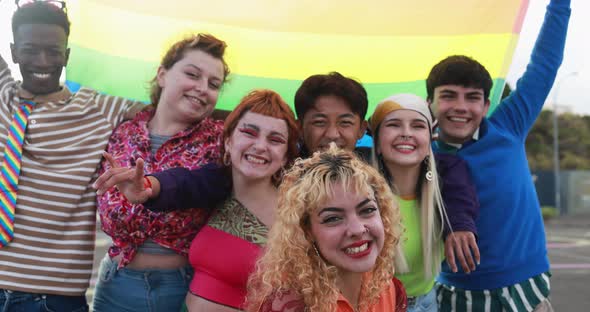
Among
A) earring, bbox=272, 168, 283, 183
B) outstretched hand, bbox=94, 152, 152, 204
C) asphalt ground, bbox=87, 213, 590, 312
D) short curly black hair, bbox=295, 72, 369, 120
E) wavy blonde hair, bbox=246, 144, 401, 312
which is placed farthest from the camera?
asphalt ground, bbox=87, 213, 590, 312

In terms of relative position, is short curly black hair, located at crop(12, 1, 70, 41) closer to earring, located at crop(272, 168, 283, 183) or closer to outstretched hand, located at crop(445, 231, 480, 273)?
earring, located at crop(272, 168, 283, 183)

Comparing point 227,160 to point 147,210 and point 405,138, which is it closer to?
point 147,210

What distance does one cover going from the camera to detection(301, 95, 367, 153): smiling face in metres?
2.42

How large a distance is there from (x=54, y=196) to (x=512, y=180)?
2.00 metres

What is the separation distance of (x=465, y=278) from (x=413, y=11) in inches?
52.4

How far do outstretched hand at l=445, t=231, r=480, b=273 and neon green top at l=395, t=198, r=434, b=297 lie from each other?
13 cm

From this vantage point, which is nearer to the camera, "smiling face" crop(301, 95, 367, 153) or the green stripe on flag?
"smiling face" crop(301, 95, 367, 153)

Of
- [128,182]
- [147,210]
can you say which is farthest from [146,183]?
[147,210]

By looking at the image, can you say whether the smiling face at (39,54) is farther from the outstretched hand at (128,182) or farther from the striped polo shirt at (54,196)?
A: the outstretched hand at (128,182)

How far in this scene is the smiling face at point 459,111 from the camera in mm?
2637

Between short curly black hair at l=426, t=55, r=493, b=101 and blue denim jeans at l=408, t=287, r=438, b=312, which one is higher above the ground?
short curly black hair at l=426, t=55, r=493, b=101

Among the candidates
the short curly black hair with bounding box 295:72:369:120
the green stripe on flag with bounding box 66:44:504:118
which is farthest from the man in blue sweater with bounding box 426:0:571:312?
the short curly black hair with bounding box 295:72:369:120

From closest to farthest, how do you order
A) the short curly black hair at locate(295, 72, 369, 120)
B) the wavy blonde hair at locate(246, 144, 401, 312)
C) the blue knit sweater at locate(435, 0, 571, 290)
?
the wavy blonde hair at locate(246, 144, 401, 312)
the short curly black hair at locate(295, 72, 369, 120)
the blue knit sweater at locate(435, 0, 571, 290)

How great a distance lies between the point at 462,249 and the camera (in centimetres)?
227
